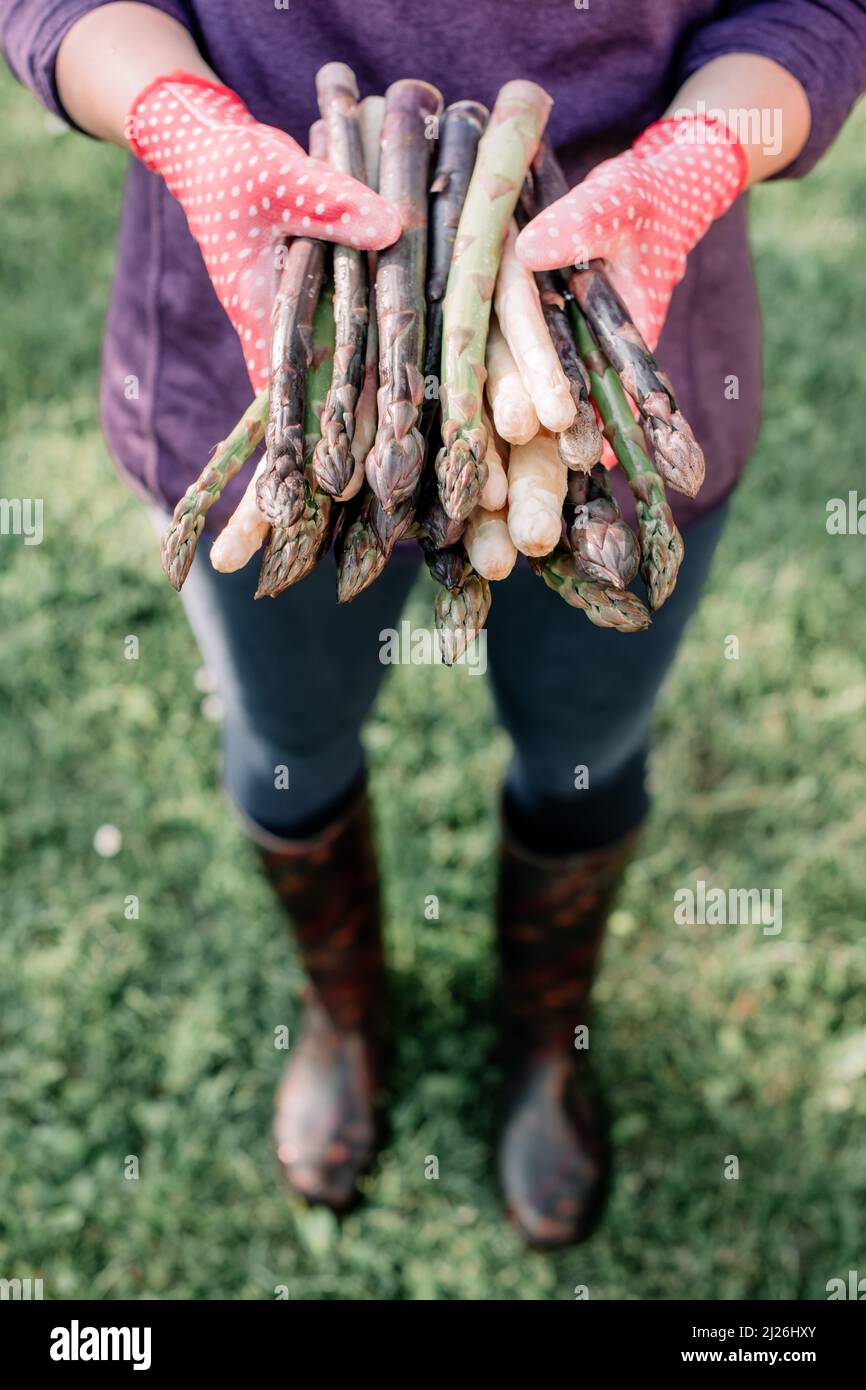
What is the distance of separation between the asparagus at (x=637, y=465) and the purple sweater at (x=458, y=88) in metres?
0.30

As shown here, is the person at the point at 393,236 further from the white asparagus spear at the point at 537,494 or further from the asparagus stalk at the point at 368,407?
the white asparagus spear at the point at 537,494

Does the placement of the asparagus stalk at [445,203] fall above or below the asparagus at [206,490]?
above

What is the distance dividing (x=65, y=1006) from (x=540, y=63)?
1978 mm

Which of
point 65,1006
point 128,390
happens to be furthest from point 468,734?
point 128,390

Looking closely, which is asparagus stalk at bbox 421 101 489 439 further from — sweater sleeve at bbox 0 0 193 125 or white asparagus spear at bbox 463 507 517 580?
sweater sleeve at bbox 0 0 193 125

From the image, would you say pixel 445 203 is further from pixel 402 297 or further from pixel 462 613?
pixel 462 613

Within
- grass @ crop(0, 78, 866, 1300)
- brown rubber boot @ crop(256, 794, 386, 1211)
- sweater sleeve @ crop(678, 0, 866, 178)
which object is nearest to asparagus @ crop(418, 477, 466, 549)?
sweater sleeve @ crop(678, 0, 866, 178)

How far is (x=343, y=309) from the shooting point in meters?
1.16

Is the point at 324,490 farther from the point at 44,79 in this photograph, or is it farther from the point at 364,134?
the point at 44,79

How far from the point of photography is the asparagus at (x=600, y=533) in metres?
1.12

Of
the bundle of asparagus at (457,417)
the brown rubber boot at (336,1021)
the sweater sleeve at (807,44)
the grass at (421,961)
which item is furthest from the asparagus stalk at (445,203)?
the grass at (421,961)

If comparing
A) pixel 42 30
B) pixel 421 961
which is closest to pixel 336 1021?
pixel 421 961

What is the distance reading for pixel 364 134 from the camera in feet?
4.22

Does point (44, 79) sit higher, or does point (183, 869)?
point (44, 79)
